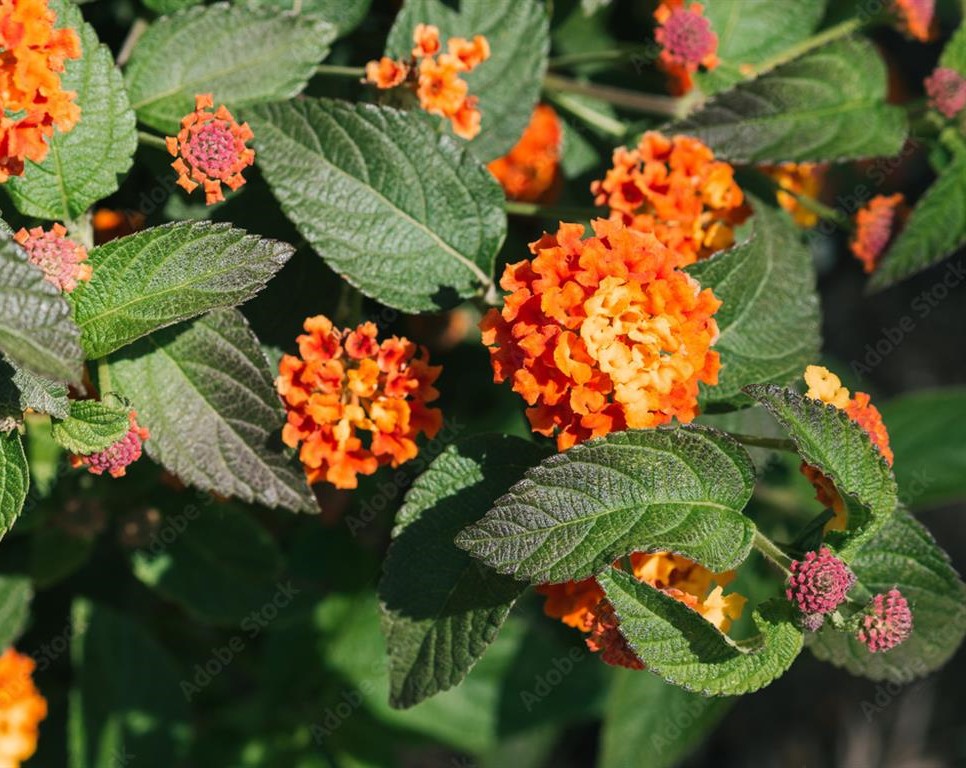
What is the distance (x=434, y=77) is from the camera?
65.6 inches

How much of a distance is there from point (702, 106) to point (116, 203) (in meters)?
1.00

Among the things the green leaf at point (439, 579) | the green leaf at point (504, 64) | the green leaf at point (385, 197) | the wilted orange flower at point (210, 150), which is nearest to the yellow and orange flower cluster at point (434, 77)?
the green leaf at point (385, 197)

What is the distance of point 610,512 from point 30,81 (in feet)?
2.78

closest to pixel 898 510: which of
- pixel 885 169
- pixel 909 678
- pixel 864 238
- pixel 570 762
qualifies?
pixel 909 678

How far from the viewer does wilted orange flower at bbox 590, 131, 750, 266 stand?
1.67 metres

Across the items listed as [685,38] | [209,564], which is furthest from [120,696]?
[685,38]

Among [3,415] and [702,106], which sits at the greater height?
[702,106]

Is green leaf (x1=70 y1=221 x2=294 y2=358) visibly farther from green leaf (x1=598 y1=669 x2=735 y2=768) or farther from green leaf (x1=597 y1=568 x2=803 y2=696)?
green leaf (x1=598 y1=669 x2=735 y2=768)

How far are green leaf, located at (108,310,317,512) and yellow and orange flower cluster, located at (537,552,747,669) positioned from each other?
14.2 inches

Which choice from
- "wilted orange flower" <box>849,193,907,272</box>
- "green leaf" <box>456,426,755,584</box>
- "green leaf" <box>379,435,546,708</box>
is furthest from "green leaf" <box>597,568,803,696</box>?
"wilted orange flower" <box>849,193,907,272</box>

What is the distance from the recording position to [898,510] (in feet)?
5.19

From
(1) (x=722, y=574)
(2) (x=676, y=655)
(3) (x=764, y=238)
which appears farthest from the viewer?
(3) (x=764, y=238)

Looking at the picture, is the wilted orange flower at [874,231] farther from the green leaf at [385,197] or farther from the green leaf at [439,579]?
the green leaf at [439,579]

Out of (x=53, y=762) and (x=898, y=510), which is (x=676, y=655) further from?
(x=53, y=762)
